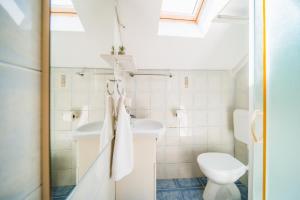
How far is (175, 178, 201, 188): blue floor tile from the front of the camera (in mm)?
1792

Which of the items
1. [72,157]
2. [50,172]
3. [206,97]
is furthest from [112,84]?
[206,97]

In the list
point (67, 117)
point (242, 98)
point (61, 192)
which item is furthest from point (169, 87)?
point (61, 192)

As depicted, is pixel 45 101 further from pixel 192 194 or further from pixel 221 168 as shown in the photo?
pixel 192 194

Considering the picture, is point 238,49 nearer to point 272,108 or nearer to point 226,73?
point 226,73

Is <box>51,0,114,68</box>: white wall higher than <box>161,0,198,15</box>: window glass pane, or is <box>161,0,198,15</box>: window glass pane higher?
<box>161,0,198,15</box>: window glass pane

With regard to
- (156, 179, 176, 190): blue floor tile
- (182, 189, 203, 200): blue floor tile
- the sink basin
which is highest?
the sink basin

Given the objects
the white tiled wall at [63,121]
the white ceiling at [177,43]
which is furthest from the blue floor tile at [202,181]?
the white tiled wall at [63,121]

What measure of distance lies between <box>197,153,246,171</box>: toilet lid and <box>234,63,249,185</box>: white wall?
16.3 inches

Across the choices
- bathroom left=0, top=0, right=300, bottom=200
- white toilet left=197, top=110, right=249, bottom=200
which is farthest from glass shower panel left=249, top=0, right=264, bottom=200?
white toilet left=197, top=110, right=249, bottom=200

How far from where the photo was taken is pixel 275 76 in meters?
0.67

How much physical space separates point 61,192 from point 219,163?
62.6 inches

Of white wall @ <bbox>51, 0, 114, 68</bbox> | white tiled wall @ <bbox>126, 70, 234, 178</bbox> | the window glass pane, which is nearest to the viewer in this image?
white wall @ <bbox>51, 0, 114, 68</bbox>

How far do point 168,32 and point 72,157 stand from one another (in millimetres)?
1419

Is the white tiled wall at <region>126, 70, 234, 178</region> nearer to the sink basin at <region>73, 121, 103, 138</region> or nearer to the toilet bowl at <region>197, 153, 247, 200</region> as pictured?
the toilet bowl at <region>197, 153, 247, 200</region>
